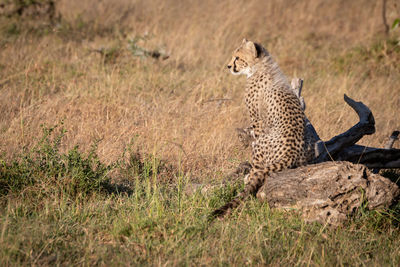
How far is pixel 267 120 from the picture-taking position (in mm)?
3703

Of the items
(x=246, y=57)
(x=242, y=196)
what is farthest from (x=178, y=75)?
(x=242, y=196)

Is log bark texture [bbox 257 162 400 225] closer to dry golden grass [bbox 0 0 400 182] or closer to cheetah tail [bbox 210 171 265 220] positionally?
cheetah tail [bbox 210 171 265 220]

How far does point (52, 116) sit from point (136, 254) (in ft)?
8.65

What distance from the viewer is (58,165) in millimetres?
3174

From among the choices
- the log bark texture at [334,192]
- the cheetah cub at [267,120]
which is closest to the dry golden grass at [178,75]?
the cheetah cub at [267,120]

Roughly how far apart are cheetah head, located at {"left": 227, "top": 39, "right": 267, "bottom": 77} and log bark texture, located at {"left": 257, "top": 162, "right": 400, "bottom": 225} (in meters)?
1.53

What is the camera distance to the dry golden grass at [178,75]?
14.4 ft

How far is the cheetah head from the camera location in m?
4.16

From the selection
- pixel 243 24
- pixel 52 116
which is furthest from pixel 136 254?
pixel 243 24

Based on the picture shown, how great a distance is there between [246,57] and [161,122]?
1.17 meters

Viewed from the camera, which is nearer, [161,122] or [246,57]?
[246,57]

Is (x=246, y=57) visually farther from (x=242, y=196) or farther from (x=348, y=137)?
(x=242, y=196)

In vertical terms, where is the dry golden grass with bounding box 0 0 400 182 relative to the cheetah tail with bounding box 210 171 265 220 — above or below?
above

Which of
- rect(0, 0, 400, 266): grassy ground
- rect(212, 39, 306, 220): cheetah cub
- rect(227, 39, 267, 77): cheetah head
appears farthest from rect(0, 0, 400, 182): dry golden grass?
rect(227, 39, 267, 77): cheetah head
